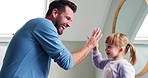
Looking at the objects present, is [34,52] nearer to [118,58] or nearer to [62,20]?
[62,20]

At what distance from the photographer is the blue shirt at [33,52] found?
3.49ft

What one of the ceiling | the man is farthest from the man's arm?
the ceiling

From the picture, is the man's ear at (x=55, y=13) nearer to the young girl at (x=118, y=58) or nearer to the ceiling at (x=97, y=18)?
the young girl at (x=118, y=58)

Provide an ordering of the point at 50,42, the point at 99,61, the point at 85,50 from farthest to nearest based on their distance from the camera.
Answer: the point at 99,61
the point at 85,50
the point at 50,42

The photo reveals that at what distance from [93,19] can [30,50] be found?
3.21ft

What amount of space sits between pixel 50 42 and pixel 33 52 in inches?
3.3

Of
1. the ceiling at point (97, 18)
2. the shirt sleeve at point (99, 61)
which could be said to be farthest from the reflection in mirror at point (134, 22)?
the shirt sleeve at point (99, 61)

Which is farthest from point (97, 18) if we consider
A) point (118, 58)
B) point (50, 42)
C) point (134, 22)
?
point (50, 42)

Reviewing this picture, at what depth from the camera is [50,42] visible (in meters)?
1.08

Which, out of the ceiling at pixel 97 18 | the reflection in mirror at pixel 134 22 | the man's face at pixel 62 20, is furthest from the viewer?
the ceiling at pixel 97 18

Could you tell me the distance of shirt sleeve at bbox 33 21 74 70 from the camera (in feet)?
3.52

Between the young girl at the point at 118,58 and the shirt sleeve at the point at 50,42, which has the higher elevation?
the shirt sleeve at the point at 50,42

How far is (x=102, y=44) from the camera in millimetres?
1922

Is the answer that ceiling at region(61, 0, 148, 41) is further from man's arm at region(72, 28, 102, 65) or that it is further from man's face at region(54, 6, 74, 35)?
man's face at region(54, 6, 74, 35)
